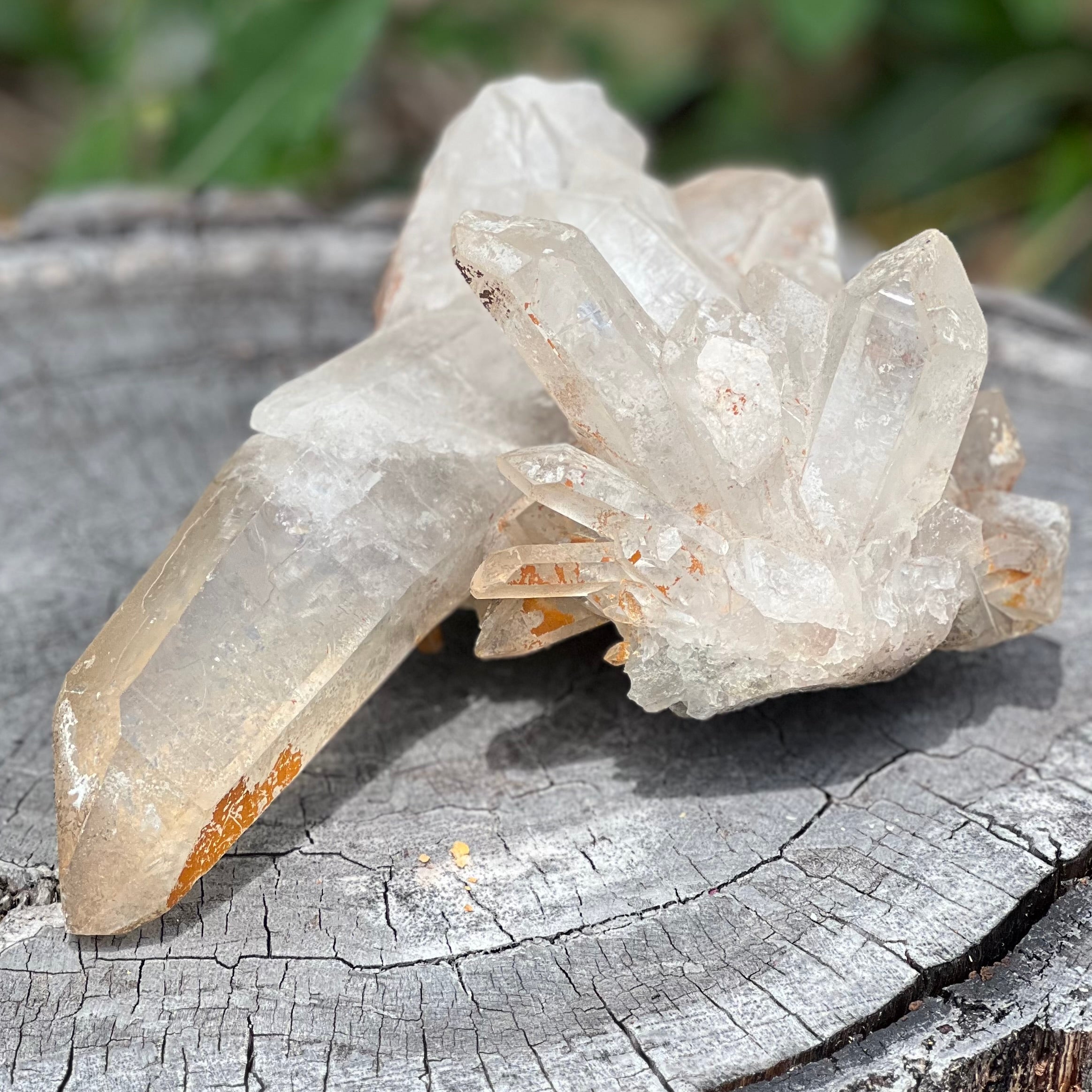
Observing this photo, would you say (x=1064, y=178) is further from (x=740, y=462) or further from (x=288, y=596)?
(x=288, y=596)

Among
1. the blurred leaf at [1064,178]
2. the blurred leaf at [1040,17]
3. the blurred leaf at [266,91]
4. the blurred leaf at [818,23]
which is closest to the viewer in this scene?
the blurred leaf at [266,91]

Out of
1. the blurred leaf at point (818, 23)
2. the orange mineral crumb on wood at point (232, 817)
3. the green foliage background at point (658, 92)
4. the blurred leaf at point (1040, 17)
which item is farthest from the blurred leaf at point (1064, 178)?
the orange mineral crumb on wood at point (232, 817)

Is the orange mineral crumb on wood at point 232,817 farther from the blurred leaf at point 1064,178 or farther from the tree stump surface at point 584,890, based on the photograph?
the blurred leaf at point 1064,178

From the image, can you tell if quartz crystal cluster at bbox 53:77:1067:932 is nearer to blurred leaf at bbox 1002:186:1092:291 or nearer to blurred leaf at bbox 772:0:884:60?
blurred leaf at bbox 772:0:884:60

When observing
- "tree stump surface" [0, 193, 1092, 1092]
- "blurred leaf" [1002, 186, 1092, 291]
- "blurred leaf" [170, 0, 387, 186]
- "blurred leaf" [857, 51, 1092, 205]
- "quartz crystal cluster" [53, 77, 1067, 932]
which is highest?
"blurred leaf" [170, 0, 387, 186]

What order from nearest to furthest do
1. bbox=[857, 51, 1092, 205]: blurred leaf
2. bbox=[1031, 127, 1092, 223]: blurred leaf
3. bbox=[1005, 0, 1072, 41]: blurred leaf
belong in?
bbox=[1005, 0, 1072, 41]: blurred leaf
bbox=[1031, 127, 1092, 223]: blurred leaf
bbox=[857, 51, 1092, 205]: blurred leaf

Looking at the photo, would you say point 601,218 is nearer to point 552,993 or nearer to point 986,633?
point 986,633

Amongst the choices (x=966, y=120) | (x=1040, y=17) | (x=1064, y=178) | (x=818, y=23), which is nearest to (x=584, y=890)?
(x=818, y=23)

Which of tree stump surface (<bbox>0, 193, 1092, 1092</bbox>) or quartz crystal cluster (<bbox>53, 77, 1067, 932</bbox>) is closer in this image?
tree stump surface (<bbox>0, 193, 1092, 1092</bbox>)

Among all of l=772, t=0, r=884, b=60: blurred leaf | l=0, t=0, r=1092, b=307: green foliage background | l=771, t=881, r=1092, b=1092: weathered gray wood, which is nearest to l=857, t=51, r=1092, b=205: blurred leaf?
l=0, t=0, r=1092, b=307: green foliage background
